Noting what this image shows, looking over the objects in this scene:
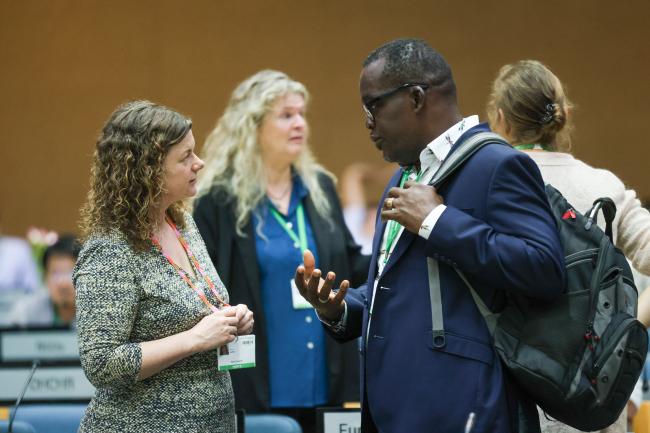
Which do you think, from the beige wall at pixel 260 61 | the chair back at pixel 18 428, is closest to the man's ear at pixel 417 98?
the chair back at pixel 18 428

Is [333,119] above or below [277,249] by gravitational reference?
above

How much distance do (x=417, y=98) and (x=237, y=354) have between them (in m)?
0.89

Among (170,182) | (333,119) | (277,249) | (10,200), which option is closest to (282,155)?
(277,249)

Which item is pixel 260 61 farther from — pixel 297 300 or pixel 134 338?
pixel 134 338

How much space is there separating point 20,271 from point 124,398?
626 centimetres

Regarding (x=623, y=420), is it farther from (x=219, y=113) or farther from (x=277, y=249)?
(x=219, y=113)

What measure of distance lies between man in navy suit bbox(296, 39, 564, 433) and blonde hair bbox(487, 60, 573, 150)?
1.90 ft

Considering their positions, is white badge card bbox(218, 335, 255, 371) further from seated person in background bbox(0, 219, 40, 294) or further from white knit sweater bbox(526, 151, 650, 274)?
seated person in background bbox(0, 219, 40, 294)

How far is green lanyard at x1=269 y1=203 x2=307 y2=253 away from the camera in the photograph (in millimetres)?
3754

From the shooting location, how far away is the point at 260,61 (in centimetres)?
864

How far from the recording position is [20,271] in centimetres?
821

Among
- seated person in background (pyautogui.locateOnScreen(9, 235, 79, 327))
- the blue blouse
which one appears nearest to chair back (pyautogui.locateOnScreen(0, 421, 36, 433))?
the blue blouse

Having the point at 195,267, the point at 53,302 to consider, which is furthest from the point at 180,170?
the point at 53,302

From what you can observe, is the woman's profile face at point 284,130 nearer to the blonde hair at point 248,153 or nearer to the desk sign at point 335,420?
the blonde hair at point 248,153
